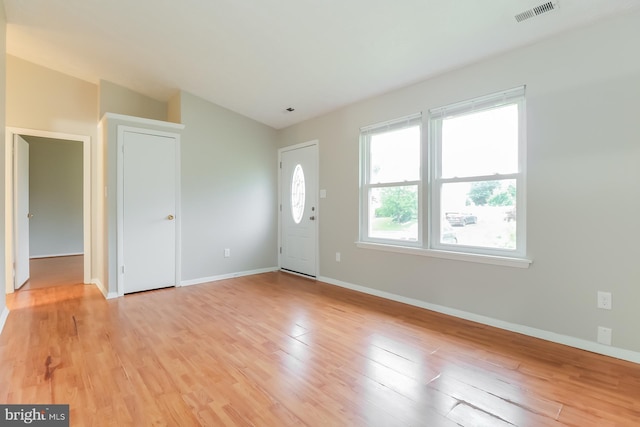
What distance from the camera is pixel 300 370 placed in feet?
6.61

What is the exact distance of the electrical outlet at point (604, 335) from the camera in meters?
2.21

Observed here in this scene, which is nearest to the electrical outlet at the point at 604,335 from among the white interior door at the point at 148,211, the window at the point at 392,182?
the window at the point at 392,182

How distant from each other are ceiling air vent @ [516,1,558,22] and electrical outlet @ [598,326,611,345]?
231 cm

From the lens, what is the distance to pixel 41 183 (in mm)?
6453

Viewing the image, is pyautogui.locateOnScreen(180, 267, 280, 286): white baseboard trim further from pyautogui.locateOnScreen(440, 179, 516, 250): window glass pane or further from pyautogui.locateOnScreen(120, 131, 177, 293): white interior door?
pyautogui.locateOnScreen(440, 179, 516, 250): window glass pane

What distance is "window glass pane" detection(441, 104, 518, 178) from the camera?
107 inches

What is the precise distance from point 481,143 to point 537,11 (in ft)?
3.46

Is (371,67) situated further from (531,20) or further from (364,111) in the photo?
(531,20)

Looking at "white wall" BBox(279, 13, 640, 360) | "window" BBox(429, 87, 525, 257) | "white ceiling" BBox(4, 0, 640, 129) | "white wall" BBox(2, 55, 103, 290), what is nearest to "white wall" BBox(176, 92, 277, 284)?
"white ceiling" BBox(4, 0, 640, 129)

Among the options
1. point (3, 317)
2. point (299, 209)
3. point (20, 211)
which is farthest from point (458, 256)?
point (20, 211)

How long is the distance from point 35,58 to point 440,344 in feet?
18.6

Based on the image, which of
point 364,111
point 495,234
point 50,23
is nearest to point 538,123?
point 495,234

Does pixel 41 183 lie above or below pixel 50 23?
below

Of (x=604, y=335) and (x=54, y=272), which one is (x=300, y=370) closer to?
(x=604, y=335)
